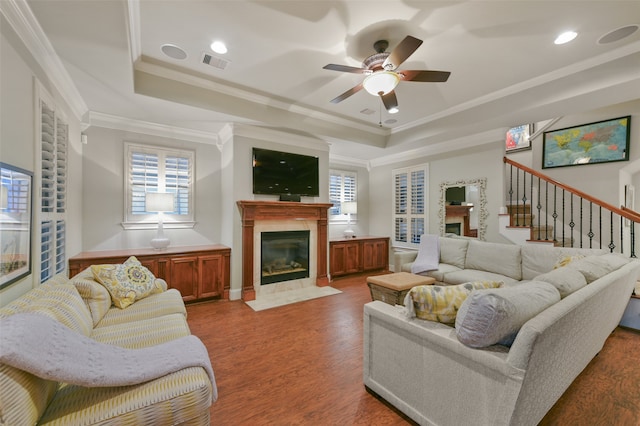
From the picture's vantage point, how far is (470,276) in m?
3.81

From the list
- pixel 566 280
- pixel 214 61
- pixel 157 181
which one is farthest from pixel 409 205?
pixel 157 181

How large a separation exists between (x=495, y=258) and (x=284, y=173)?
3.62m

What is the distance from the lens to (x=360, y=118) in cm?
464

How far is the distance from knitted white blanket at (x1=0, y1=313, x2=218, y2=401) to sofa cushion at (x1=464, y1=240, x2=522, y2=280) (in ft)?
13.4

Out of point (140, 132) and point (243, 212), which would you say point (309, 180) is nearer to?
point (243, 212)

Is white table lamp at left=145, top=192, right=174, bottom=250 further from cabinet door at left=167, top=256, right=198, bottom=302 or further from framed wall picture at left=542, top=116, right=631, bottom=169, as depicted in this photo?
framed wall picture at left=542, top=116, right=631, bottom=169

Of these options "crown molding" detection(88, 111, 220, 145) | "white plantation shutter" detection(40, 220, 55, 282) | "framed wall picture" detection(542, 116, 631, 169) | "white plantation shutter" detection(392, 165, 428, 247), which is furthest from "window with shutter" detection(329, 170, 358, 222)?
"white plantation shutter" detection(40, 220, 55, 282)

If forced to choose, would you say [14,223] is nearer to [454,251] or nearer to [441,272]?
[441,272]

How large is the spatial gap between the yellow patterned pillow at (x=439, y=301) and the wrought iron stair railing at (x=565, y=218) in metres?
3.34

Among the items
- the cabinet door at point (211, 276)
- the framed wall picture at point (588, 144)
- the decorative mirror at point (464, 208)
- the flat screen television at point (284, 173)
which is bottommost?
the cabinet door at point (211, 276)

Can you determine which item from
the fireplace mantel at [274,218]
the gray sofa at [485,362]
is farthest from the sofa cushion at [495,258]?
the fireplace mantel at [274,218]

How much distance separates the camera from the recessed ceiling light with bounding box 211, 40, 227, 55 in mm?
2602

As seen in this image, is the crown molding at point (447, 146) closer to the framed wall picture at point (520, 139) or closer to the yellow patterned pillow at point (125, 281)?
the framed wall picture at point (520, 139)

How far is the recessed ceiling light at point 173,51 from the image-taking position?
8.69 ft
